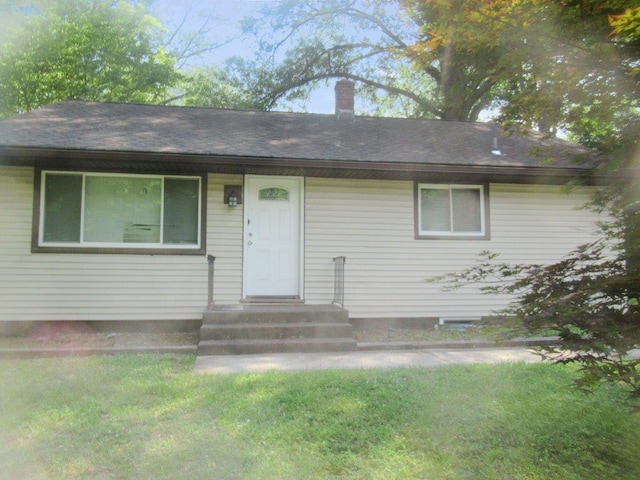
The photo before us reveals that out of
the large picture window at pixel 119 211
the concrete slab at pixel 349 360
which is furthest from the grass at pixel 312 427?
the large picture window at pixel 119 211

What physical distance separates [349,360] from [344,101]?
6.39 m

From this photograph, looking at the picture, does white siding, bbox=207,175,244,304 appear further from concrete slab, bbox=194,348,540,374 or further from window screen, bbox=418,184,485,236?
window screen, bbox=418,184,485,236

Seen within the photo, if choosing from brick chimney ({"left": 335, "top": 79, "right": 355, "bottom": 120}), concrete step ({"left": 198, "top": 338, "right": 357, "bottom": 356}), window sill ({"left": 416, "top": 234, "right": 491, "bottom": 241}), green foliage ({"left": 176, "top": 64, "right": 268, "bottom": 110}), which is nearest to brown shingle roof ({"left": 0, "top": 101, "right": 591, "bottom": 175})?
brick chimney ({"left": 335, "top": 79, "right": 355, "bottom": 120})

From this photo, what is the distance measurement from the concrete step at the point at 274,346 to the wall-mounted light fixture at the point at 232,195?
7.66ft

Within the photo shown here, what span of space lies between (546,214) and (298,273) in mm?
4511

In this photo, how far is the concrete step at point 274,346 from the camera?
19.1 ft

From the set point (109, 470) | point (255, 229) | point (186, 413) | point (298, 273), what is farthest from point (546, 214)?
point (109, 470)

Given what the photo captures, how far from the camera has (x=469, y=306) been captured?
7.83 meters

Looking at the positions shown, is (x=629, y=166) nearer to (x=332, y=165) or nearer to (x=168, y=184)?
(x=332, y=165)

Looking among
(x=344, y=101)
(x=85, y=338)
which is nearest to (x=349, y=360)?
(x=85, y=338)

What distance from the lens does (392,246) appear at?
7.67 metres

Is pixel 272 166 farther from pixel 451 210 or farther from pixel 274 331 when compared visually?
pixel 451 210

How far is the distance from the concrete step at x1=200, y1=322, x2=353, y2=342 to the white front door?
49.3 inches

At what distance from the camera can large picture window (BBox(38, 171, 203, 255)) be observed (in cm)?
689
